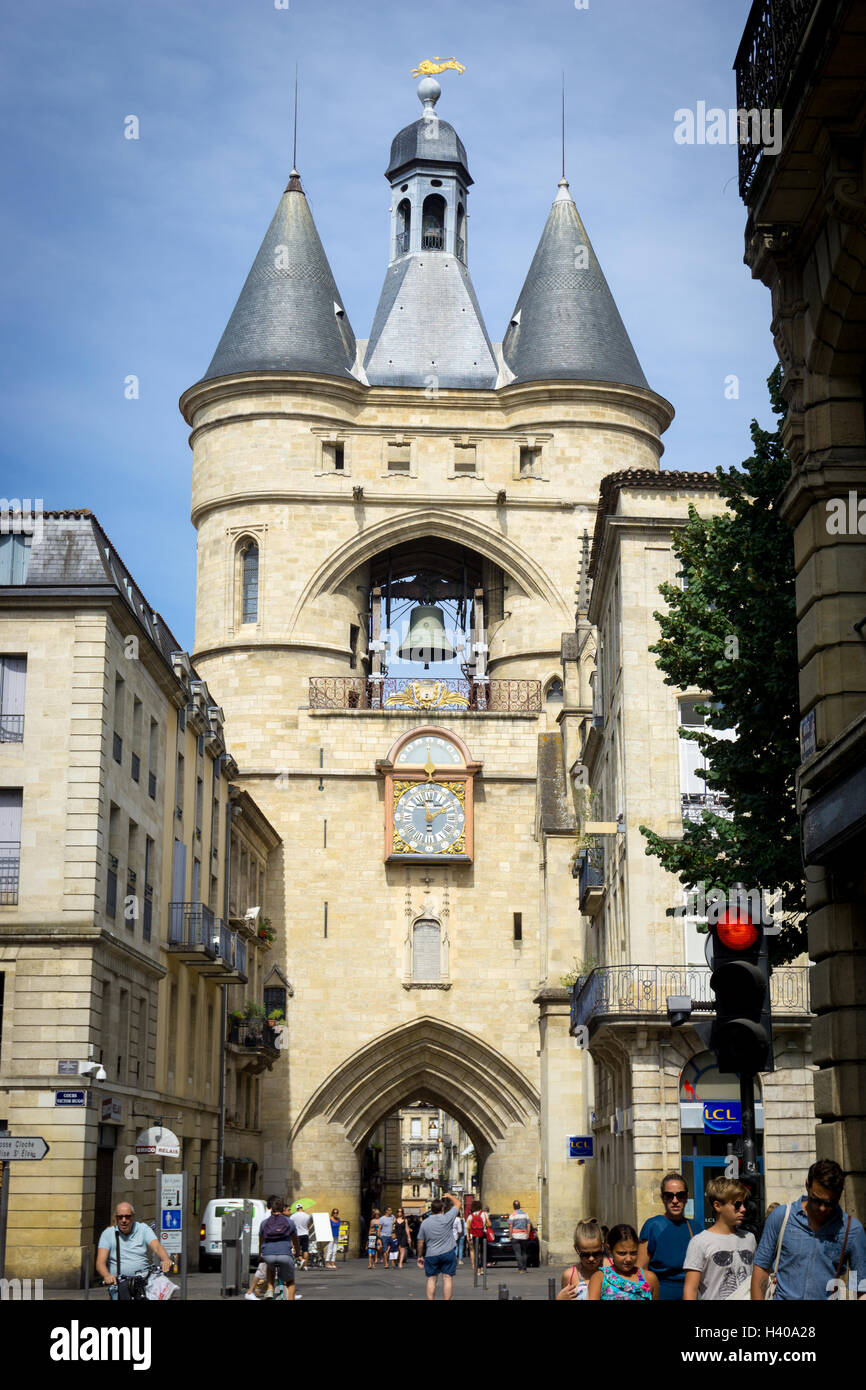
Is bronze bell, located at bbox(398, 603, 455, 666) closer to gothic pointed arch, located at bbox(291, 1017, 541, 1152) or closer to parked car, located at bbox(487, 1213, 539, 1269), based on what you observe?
gothic pointed arch, located at bbox(291, 1017, 541, 1152)

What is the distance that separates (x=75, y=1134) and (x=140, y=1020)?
4432mm

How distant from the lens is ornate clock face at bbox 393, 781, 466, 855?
139 feet

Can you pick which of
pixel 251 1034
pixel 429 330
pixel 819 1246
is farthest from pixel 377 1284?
pixel 429 330

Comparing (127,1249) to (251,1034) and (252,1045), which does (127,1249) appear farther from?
(251,1034)

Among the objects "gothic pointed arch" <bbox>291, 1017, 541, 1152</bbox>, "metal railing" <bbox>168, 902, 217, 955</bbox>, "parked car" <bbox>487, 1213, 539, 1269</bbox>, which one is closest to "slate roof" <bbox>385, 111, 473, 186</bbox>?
"gothic pointed arch" <bbox>291, 1017, 541, 1152</bbox>

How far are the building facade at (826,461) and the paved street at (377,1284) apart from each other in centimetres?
990

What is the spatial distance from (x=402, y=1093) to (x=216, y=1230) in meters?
12.3

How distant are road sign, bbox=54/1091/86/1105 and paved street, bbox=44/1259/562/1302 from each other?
7.47 feet

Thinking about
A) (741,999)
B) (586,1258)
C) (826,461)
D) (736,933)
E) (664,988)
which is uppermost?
(826,461)

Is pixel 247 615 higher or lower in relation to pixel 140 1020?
higher

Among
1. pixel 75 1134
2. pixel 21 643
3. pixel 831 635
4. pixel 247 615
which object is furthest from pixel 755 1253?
pixel 247 615

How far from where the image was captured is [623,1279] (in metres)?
8.18
